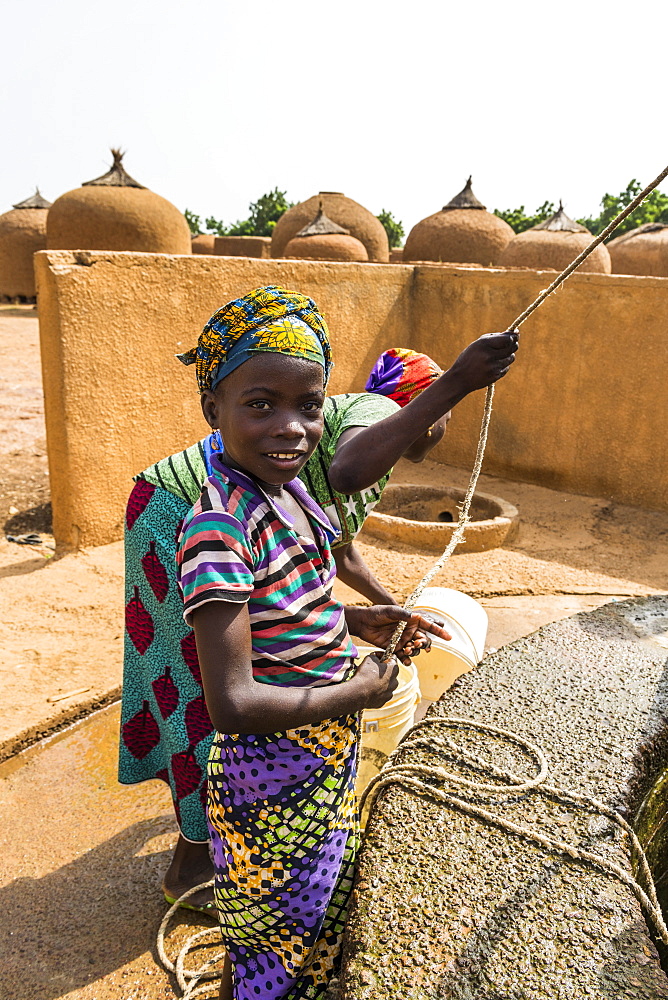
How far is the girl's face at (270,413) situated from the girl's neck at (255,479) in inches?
1.1

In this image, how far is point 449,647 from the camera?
118 inches

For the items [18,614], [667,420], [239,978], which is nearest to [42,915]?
[239,978]

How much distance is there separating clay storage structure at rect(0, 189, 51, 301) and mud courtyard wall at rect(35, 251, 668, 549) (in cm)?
1109

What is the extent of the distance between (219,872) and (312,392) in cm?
91

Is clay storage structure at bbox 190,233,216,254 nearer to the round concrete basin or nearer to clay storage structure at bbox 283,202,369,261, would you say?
clay storage structure at bbox 283,202,369,261

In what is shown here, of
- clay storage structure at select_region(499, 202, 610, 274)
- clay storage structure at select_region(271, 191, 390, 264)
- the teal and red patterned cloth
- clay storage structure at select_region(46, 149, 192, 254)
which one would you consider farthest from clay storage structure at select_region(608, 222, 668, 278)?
the teal and red patterned cloth

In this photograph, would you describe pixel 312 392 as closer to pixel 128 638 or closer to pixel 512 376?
pixel 128 638

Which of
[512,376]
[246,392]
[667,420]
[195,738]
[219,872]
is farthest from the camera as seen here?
[512,376]

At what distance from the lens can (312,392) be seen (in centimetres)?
134

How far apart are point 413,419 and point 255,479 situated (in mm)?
507

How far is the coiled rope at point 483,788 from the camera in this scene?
60.4 inches

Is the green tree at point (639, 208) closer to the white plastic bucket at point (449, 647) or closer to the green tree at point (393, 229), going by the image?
the green tree at point (393, 229)

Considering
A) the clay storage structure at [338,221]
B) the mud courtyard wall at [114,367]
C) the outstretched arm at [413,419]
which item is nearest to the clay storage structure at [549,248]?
the clay storage structure at [338,221]

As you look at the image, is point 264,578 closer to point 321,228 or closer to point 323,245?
point 323,245
